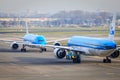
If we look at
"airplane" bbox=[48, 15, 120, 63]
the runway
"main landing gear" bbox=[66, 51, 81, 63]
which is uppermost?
"airplane" bbox=[48, 15, 120, 63]

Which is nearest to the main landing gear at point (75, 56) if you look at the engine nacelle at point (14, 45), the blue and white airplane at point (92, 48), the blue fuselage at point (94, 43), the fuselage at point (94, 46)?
the blue and white airplane at point (92, 48)

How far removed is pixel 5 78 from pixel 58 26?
13180 cm

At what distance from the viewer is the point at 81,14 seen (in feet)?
450

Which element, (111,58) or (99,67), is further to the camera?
(111,58)

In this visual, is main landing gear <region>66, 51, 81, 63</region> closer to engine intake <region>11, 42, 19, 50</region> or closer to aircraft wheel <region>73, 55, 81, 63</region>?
aircraft wheel <region>73, 55, 81, 63</region>

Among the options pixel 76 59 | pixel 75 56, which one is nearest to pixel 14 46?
pixel 75 56

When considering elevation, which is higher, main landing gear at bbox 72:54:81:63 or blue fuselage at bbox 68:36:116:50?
blue fuselage at bbox 68:36:116:50

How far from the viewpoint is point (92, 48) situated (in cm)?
5294

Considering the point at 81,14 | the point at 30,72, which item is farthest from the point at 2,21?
the point at 30,72

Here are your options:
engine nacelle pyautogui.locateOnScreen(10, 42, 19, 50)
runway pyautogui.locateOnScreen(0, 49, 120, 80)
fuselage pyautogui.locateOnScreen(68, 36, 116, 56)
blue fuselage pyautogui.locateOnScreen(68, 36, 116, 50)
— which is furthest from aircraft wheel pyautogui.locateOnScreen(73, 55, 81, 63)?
engine nacelle pyautogui.locateOnScreen(10, 42, 19, 50)

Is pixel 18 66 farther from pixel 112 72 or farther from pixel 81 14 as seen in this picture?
pixel 81 14

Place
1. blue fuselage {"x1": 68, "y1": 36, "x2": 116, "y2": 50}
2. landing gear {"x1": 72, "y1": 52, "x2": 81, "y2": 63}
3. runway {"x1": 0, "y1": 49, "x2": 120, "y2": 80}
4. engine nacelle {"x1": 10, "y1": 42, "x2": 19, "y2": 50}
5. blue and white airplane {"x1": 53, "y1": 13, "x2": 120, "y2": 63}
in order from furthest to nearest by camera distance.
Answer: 1. engine nacelle {"x1": 10, "y1": 42, "x2": 19, "y2": 50}
2. landing gear {"x1": 72, "y1": 52, "x2": 81, "y2": 63}
3. blue and white airplane {"x1": 53, "y1": 13, "x2": 120, "y2": 63}
4. blue fuselage {"x1": 68, "y1": 36, "x2": 116, "y2": 50}
5. runway {"x1": 0, "y1": 49, "x2": 120, "y2": 80}

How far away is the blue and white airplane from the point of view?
5150 cm

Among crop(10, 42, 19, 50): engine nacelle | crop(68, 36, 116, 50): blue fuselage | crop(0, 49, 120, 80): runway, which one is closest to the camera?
crop(0, 49, 120, 80): runway
